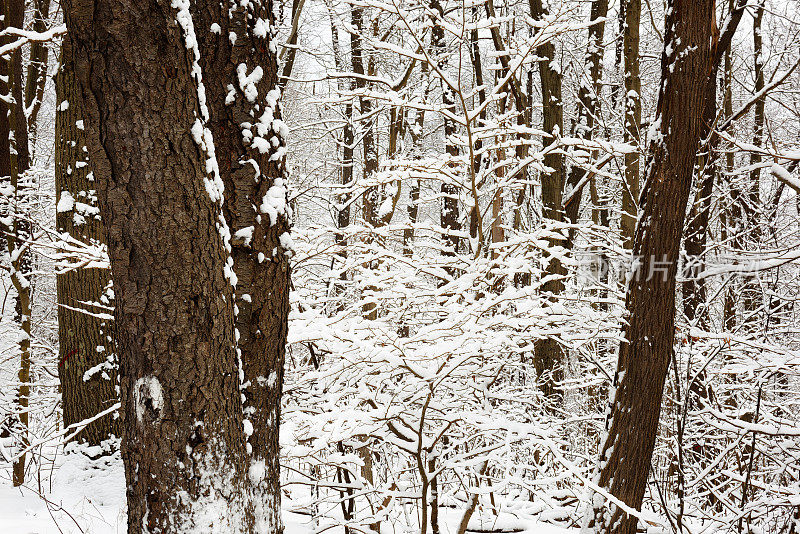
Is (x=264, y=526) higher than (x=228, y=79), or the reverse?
(x=228, y=79)

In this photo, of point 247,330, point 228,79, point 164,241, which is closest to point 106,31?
point 228,79

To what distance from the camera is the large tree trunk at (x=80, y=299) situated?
468cm

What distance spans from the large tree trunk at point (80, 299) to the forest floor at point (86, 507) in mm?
266

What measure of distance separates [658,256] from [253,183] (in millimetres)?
2874

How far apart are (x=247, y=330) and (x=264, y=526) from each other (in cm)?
66

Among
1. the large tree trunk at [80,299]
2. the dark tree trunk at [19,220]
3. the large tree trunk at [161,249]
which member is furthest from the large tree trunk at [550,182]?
the dark tree trunk at [19,220]

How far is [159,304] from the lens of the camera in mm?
1685

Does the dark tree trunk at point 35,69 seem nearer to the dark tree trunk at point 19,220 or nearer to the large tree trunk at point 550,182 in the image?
the dark tree trunk at point 19,220

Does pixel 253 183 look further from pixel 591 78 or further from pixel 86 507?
pixel 591 78

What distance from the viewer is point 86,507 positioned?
429cm

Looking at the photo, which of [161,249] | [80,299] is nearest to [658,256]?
[161,249]

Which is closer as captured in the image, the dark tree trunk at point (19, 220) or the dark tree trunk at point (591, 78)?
the dark tree trunk at point (19, 220)

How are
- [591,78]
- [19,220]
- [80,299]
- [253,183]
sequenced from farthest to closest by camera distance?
[591,78] → [19,220] → [80,299] → [253,183]

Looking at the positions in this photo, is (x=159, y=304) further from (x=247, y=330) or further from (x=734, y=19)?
(x=734, y=19)
